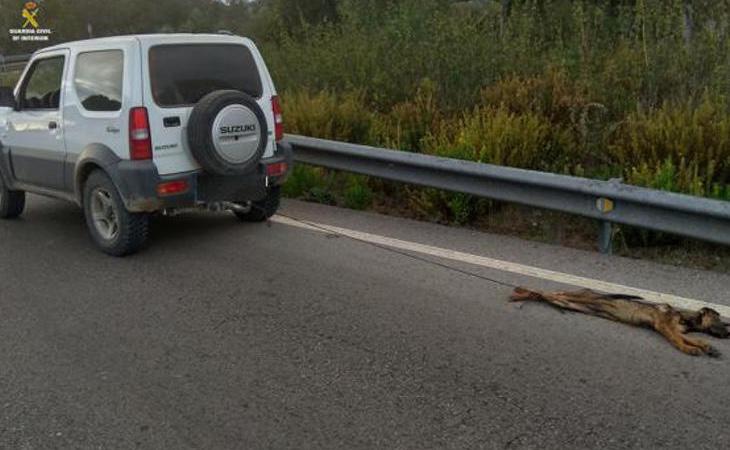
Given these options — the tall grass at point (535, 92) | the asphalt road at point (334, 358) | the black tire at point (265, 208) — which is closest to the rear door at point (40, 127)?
the asphalt road at point (334, 358)

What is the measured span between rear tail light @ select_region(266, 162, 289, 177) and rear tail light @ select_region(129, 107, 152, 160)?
1112mm

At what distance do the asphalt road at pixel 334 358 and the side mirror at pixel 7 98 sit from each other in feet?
6.34

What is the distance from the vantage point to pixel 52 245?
6484 millimetres

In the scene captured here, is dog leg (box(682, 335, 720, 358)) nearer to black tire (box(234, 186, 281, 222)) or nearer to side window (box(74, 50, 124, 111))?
black tire (box(234, 186, 281, 222))

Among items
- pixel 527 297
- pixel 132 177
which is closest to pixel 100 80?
pixel 132 177

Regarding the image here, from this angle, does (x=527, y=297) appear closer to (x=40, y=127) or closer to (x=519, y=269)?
(x=519, y=269)

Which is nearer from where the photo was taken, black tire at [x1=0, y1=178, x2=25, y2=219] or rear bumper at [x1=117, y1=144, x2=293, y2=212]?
rear bumper at [x1=117, y1=144, x2=293, y2=212]

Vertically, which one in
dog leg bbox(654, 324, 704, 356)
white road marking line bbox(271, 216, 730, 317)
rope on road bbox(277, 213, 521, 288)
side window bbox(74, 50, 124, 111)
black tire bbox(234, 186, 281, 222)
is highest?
side window bbox(74, 50, 124, 111)

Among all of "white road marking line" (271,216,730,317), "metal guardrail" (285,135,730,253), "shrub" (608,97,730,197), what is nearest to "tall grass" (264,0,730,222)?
"shrub" (608,97,730,197)

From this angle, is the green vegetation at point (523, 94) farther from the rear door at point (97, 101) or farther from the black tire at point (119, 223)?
the rear door at point (97, 101)

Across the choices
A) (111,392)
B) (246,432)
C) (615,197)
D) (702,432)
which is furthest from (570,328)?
(111,392)

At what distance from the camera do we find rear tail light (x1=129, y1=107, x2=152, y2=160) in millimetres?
5602

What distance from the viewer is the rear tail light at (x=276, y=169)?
636 cm

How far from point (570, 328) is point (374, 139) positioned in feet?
16.5
